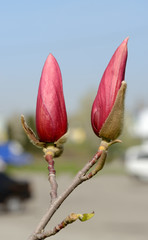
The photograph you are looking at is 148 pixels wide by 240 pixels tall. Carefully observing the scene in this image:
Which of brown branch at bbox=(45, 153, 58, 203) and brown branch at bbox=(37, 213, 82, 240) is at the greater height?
brown branch at bbox=(45, 153, 58, 203)

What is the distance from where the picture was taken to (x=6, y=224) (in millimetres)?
26109

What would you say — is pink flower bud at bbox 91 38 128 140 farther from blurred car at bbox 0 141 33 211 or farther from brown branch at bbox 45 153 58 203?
blurred car at bbox 0 141 33 211

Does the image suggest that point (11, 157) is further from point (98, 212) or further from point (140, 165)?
point (98, 212)

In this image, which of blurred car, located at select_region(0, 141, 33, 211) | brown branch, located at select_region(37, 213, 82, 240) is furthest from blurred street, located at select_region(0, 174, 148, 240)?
brown branch, located at select_region(37, 213, 82, 240)

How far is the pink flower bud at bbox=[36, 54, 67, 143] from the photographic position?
1487 millimetres

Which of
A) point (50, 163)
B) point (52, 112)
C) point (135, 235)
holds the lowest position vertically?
point (135, 235)

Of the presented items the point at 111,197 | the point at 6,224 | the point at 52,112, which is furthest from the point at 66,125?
the point at 111,197

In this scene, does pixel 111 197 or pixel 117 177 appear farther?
pixel 117 177

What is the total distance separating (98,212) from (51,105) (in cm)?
2918

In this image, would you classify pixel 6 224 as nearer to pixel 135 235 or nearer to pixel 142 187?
pixel 135 235

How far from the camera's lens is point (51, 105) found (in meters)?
1.49

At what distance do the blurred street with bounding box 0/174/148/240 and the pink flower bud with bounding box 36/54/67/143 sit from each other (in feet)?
69.5

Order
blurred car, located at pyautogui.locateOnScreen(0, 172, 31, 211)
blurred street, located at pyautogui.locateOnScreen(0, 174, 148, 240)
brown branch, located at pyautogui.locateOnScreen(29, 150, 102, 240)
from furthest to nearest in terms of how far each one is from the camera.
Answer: blurred car, located at pyautogui.locateOnScreen(0, 172, 31, 211), blurred street, located at pyautogui.locateOnScreen(0, 174, 148, 240), brown branch, located at pyautogui.locateOnScreen(29, 150, 102, 240)

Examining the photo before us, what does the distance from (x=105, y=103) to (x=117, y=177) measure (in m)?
45.5
